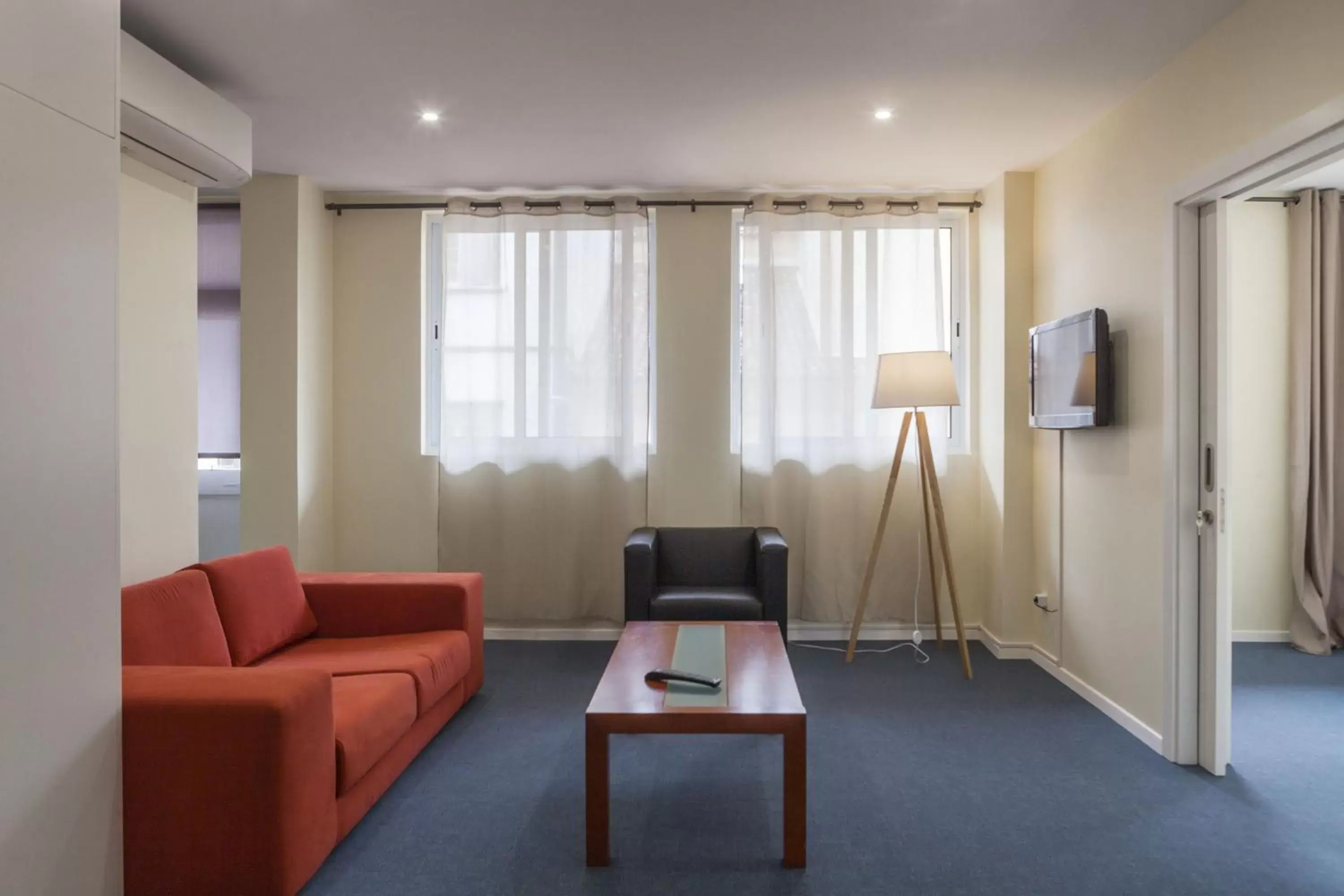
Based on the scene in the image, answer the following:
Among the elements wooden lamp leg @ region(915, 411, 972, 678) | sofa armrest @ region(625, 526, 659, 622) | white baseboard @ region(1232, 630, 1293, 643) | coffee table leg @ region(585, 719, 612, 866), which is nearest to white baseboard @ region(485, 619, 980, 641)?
wooden lamp leg @ region(915, 411, 972, 678)

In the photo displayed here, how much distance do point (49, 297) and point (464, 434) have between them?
280 centimetres

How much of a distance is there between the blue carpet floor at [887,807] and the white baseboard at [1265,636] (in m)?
0.88

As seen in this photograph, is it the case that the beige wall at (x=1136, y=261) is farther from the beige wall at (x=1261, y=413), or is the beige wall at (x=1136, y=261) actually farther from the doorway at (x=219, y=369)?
the doorway at (x=219, y=369)

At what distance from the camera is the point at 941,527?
13.0ft

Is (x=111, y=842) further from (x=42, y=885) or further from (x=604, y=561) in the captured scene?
(x=604, y=561)

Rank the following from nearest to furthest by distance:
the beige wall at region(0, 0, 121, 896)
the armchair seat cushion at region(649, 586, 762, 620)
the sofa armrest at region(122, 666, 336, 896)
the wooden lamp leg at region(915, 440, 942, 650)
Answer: the beige wall at region(0, 0, 121, 896) < the sofa armrest at region(122, 666, 336, 896) < the armchair seat cushion at region(649, 586, 762, 620) < the wooden lamp leg at region(915, 440, 942, 650)

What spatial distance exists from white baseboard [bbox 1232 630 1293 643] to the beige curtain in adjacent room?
0.13m

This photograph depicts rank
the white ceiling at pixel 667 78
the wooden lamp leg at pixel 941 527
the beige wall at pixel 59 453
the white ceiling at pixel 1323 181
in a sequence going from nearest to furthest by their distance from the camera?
the beige wall at pixel 59 453 → the white ceiling at pixel 667 78 → the wooden lamp leg at pixel 941 527 → the white ceiling at pixel 1323 181

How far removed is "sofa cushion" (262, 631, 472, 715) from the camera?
2.69 meters

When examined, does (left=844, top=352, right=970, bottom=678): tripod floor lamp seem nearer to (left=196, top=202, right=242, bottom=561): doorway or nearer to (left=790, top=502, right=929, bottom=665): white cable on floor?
(left=790, top=502, right=929, bottom=665): white cable on floor

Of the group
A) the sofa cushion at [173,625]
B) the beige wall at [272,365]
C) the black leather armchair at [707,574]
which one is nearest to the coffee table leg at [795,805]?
the black leather armchair at [707,574]

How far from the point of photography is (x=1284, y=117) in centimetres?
228

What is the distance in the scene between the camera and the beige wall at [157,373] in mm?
2783

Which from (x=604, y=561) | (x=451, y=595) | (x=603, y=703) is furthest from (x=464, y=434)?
(x=603, y=703)
